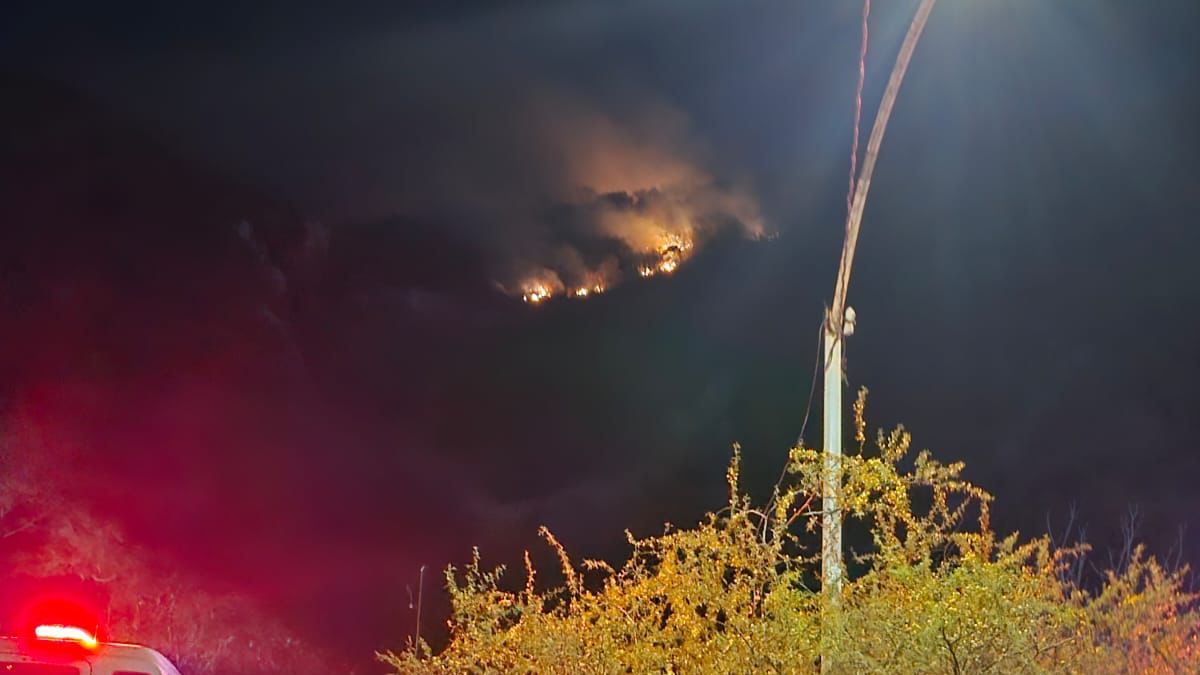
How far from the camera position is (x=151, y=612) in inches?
1169

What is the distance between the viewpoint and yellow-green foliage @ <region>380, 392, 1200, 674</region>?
699 cm

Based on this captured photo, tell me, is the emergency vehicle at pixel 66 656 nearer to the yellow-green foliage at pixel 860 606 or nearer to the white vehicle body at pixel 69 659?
the white vehicle body at pixel 69 659

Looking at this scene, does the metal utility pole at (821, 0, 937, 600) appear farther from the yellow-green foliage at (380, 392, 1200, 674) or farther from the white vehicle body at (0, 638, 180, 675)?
the white vehicle body at (0, 638, 180, 675)

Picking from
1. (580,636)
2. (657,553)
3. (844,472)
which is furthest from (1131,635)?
(580,636)

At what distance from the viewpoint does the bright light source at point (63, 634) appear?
805 centimetres

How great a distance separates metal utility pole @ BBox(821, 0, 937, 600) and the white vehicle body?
4609mm

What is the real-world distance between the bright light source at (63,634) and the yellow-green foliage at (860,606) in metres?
3.16

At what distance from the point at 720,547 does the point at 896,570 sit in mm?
1166

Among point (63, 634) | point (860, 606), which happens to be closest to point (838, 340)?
point (860, 606)

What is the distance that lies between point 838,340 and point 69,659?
5919mm

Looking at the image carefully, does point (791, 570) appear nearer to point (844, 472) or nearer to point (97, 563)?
point (844, 472)

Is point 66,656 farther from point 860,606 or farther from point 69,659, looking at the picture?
point 860,606

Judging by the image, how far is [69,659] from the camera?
8.02m

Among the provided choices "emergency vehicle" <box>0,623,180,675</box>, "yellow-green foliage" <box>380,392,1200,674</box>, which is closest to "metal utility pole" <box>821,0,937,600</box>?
"yellow-green foliage" <box>380,392,1200,674</box>
